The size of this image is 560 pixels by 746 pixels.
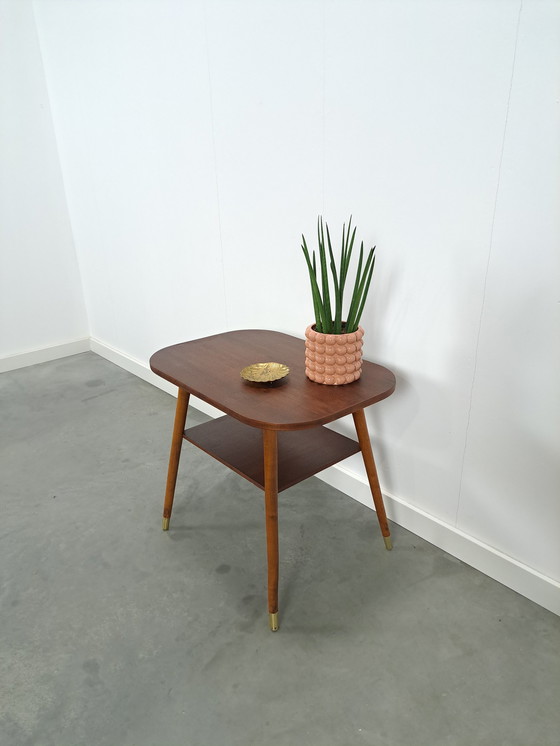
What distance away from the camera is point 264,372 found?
147 cm

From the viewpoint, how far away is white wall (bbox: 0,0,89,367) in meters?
2.97

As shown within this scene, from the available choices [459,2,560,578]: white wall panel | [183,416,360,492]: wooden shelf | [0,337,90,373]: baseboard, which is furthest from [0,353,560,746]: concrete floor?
[0,337,90,373]: baseboard

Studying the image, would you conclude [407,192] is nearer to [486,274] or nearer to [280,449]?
[486,274]

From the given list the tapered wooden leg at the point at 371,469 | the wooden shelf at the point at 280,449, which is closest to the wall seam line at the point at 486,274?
the tapered wooden leg at the point at 371,469

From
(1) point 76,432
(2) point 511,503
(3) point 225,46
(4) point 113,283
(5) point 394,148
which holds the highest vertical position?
(3) point 225,46

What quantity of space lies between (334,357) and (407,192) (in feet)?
1.67

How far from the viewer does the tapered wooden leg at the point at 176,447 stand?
1.67 meters

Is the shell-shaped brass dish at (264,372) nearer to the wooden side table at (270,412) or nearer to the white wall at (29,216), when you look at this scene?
the wooden side table at (270,412)

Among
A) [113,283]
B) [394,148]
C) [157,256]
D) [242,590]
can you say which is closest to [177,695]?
[242,590]

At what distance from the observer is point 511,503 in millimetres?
1476

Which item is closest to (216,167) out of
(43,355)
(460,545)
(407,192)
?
(407,192)

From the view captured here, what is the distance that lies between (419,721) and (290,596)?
0.47m

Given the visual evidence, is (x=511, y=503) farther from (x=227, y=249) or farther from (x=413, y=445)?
(x=227, y=249)

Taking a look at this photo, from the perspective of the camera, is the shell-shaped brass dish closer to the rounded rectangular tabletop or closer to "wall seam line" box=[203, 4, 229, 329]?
the rounded rectangular tabletop
